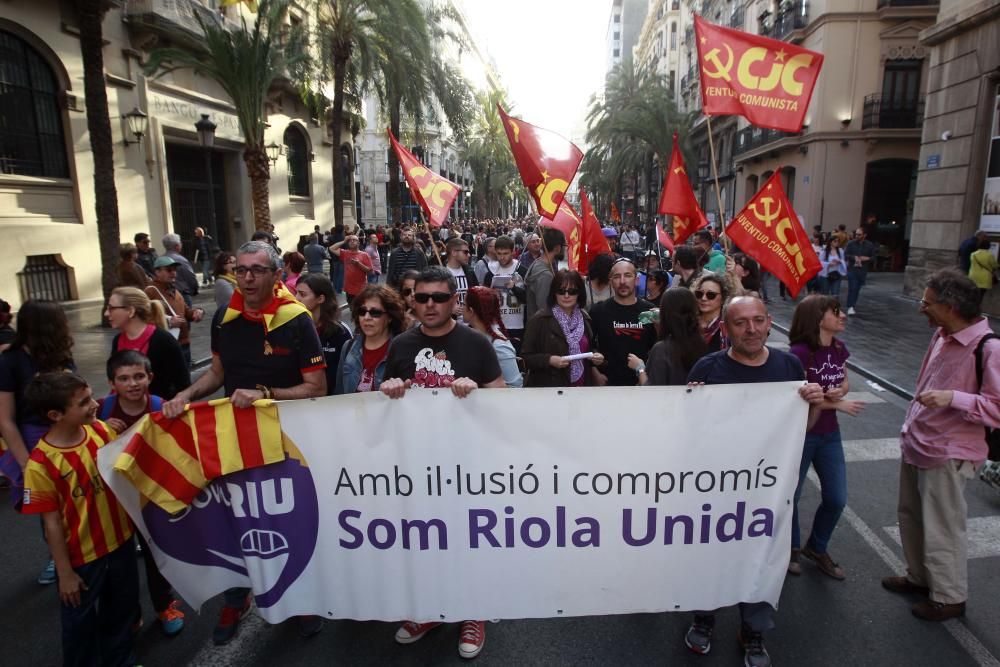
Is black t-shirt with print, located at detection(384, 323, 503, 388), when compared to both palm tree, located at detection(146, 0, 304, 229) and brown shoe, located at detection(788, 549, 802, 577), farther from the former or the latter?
palm tree, located at detection(146, 0, 304, 229)

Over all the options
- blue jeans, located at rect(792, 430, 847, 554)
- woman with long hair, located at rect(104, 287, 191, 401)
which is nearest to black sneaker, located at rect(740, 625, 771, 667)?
blue jeans, located at rect(792, 430, 847, 554)

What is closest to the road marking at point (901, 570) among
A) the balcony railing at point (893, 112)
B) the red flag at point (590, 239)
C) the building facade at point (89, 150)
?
the red flag at point (590, 239)

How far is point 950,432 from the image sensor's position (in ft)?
10.3

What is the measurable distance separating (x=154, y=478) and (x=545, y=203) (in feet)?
14.9

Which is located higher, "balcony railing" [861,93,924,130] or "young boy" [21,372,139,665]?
"balcony railing" [861,93,924,130]

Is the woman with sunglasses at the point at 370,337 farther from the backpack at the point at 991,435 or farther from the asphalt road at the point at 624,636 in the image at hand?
the backpack at the point at 991,435

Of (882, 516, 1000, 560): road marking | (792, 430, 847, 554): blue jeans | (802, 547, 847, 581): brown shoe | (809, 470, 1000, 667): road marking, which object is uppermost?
(792, 430, 847, 554): blue jeans

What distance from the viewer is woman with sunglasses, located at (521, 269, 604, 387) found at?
4.30 m

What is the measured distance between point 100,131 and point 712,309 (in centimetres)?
1115

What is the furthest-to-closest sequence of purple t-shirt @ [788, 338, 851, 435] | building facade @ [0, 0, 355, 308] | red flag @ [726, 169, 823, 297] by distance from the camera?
building facade @ [0, 0, 355, 308] → red flag @ [726, 169, 823, 297] → purple t-shirt @ [788, 338, 851, 435]

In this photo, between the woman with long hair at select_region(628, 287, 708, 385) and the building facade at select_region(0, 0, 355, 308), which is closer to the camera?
the woman with long hair at select_region(628, 287, 708, 385)

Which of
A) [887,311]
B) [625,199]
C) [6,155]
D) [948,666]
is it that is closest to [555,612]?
[948,666]

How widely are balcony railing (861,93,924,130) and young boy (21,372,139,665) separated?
2776 centimetres

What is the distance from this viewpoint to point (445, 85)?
73.6 ft
